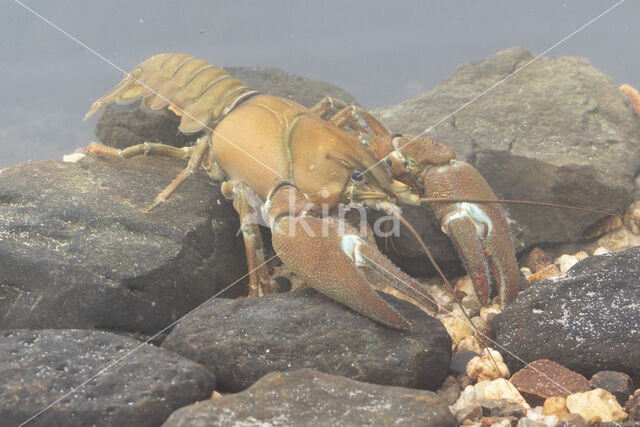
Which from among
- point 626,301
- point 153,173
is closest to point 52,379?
point 153,173

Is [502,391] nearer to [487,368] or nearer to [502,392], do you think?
[502,392]

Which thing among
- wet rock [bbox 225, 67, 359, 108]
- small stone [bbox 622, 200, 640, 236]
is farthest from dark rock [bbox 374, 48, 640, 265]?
wet rock [bbox 225, 67, 359, 108]

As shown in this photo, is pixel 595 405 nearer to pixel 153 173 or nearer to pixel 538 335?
pixel 538 335

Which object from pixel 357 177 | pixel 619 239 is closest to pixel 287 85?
pixel 357 177

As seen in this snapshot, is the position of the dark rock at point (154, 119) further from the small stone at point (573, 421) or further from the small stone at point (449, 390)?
the small stone at point (573, 421)

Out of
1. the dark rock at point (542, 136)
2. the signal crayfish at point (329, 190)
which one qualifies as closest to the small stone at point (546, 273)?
the dark rock at point (542, 136)

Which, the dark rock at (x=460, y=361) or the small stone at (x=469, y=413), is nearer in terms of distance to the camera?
the small stone at (x=469, y=413)

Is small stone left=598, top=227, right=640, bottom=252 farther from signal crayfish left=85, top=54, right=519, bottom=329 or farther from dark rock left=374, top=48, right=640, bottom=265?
signal crayfish left=85, top=54, right=519, bottom=329
